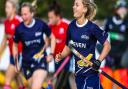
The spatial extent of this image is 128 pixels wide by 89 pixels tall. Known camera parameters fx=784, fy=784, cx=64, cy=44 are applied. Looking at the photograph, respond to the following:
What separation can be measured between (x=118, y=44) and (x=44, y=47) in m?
3.97

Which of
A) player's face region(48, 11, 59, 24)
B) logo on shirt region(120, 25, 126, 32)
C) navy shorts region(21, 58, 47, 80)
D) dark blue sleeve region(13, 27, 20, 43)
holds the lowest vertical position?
navy shorts region(21, 58, 47, 80)

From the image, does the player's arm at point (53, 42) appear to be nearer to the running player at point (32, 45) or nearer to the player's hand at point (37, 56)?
the running player at point (32, 45)

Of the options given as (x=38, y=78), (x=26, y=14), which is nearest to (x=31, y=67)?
(x=38, y=78)

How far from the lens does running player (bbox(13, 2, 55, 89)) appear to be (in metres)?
13.6

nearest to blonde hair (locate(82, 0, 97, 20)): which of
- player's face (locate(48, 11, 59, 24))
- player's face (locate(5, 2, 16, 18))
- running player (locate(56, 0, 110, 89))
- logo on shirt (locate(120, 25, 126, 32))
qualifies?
running player (locate(56, 0, 110, 89))

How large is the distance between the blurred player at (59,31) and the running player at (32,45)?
1091 mm

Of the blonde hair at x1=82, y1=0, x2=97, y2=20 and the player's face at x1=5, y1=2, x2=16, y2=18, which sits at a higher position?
the blonde hair at x1=82, y1=0, x2=97, y2=20

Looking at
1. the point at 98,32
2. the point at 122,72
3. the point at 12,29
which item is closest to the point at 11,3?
the point at 12,29

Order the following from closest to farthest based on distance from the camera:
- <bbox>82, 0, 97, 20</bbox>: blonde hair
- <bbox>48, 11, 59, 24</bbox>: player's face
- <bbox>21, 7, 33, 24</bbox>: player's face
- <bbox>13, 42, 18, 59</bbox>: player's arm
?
<bbox>82, 0, 97, 20</bbox>: blonde hair
<bbox>21, 7, 33, 24</bbox>: player's face
<bbox>13, 42, 18, 59</bbox>: player's arm
<bbox>48, 11, 59, 24</bbox>: player's face

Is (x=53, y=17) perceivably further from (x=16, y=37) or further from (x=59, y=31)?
(x=16, y=37)

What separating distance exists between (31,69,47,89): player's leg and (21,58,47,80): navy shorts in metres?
0.08

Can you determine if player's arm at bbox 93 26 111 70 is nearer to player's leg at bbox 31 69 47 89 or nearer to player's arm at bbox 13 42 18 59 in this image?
player's leg at bbox 31 69 47 89

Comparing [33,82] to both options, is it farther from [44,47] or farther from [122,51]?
[122,51]

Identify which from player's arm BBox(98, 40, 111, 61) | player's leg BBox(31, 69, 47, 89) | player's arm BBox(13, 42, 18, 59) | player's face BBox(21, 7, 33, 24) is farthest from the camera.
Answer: player's arm BBox(13, 42, 18, 59)
